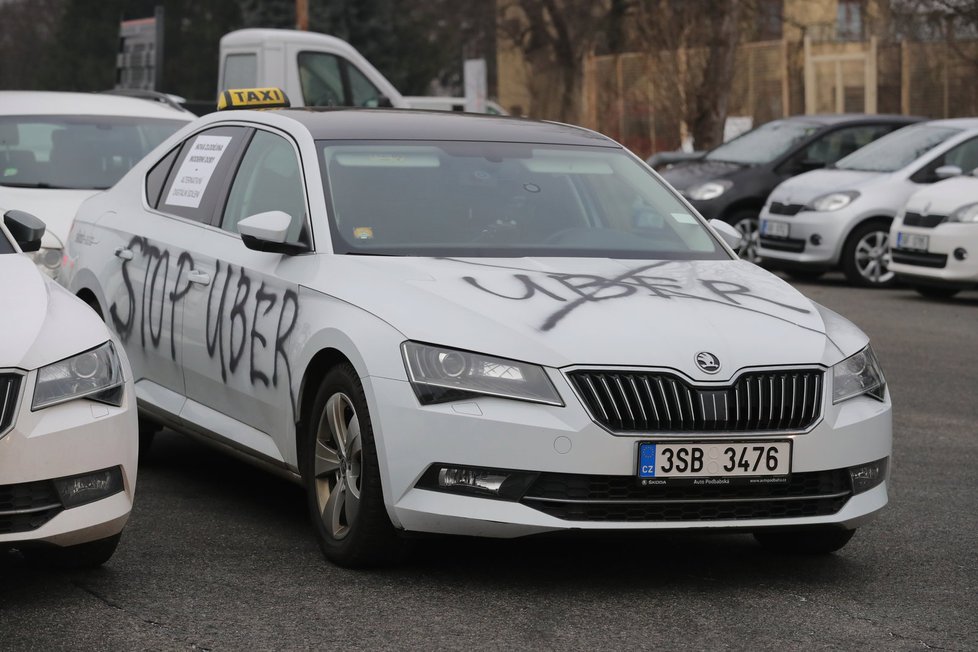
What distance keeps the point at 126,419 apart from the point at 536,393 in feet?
3.98

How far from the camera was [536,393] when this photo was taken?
17.3ft

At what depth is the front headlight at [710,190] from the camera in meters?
19.6

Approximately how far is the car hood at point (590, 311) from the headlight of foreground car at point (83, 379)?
82cm

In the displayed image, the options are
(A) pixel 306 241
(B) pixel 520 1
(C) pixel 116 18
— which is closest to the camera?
(A) pixel 306 241

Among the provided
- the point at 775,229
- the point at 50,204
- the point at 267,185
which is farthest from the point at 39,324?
the point at 775,229

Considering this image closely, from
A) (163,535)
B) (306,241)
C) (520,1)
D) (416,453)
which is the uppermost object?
(520,1)

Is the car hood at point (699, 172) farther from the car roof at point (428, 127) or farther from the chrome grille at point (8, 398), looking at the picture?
the chrome grille at point (8, 398)

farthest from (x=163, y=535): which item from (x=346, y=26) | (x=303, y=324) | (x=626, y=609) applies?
(x=346, y=26)

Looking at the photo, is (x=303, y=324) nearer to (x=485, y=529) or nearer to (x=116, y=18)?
(x=485, y=529)

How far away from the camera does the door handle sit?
6855 millimetres

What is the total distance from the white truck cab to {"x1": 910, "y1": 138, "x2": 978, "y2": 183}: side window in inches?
272

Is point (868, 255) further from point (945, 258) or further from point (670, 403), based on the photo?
point (670, 403)

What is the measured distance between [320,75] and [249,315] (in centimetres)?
1616

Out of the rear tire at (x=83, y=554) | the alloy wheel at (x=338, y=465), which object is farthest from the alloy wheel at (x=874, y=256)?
the rear tire at (x=83, y=554)
